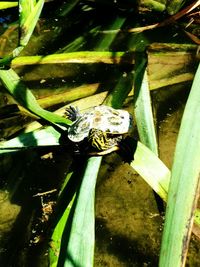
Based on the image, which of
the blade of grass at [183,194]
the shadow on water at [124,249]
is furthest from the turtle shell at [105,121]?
the blade of grass at [183,194]

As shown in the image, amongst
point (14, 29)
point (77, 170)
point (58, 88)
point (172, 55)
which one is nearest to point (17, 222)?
point (77, 170)

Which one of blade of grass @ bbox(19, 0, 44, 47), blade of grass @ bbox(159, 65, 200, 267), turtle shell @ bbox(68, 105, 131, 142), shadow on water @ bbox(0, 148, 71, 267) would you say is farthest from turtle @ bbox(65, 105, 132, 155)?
blade of grass @ bbox(159, 65, 200, 267)

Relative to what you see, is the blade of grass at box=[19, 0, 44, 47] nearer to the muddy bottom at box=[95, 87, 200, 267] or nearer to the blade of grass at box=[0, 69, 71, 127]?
the blade of grass at box=[0, 69, 71, 127]

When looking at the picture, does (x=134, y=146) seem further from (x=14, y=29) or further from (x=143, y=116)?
(x=14, y=29)

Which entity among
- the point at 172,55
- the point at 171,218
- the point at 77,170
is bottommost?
the point at 172,55

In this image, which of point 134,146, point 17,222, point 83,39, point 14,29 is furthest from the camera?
point 14,29

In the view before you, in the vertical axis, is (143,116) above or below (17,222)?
above

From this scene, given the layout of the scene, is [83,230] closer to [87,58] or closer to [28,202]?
[28,202]
